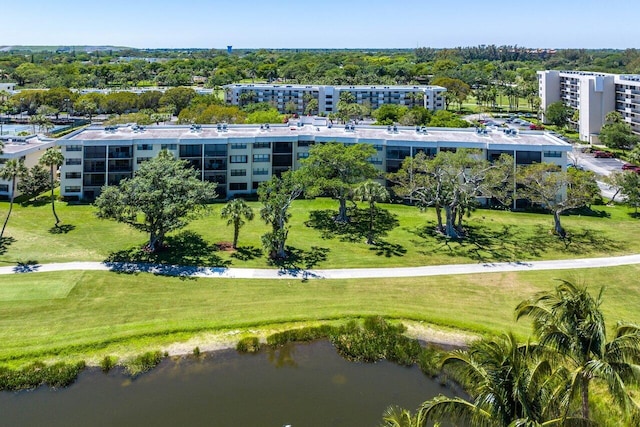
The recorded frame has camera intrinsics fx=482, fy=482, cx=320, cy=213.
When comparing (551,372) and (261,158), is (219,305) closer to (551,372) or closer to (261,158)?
(551,372)

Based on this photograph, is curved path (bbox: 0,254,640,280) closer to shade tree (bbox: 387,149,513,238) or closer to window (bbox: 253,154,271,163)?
shade tree (bbox: 387,149,513,238)

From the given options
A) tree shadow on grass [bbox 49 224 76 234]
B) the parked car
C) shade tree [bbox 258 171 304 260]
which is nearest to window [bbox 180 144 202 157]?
tree shadow on grass [bbox 49 224 76 234]

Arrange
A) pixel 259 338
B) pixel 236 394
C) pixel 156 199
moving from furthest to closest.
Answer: pixel 156 199 < pixel 259 338 < pixel 236 394

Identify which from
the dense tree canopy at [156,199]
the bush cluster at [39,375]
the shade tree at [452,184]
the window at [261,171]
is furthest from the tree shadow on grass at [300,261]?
the window at [261,171]

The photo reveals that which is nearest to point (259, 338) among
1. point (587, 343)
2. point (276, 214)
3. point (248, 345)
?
point (248, 345)

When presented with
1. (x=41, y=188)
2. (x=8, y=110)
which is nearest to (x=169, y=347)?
(x=41, y=188)

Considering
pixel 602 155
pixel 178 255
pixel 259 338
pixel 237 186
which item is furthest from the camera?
pixel 602 155

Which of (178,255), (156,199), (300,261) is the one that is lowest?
(300,261)
